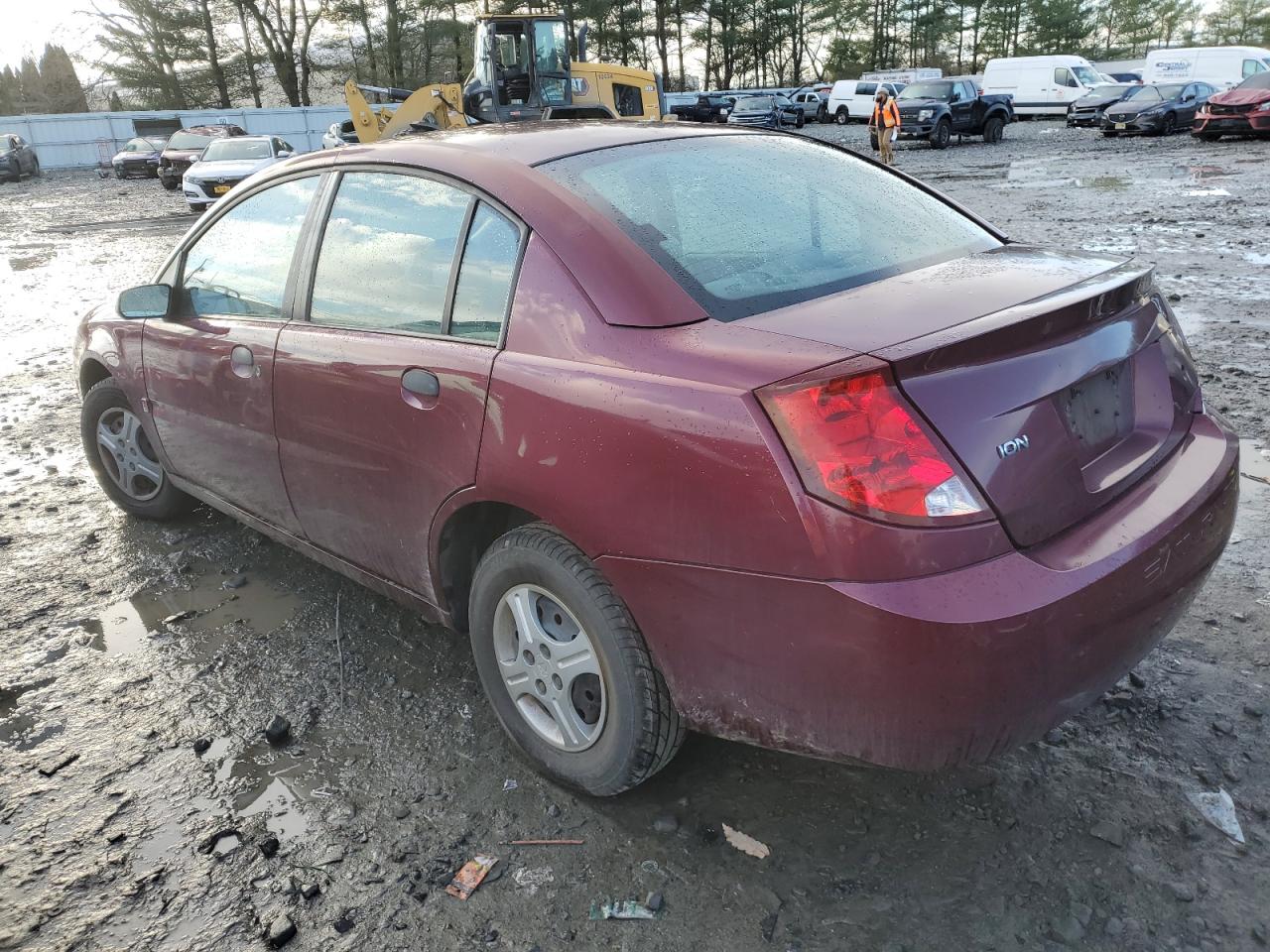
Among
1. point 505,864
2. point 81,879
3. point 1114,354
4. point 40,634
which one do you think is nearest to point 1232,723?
point 1114,354

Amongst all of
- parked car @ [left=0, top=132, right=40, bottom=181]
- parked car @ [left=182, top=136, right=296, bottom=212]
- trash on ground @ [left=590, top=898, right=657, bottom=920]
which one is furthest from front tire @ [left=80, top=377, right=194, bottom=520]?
parked car @ [left=0, top=132, right=40, bottom=181]

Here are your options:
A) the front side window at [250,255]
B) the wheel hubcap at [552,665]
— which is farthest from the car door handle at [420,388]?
the front side window at [250,255]

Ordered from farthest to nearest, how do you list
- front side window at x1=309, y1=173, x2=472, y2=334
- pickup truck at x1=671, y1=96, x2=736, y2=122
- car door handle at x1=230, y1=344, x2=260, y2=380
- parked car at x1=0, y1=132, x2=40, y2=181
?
pickup truck at x1=671, y1=96, x2=736, y2=122, parked car at x1=0, y1=132, x2=40, y2=181, car door handle at x1=230, y1=344, x2=260, y2=380, front side window at x1=309, y1=173, x2=472, y2=334

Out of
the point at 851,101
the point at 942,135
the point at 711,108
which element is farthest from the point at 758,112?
the point at 942,135

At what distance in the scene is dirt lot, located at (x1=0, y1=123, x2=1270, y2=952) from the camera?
2.18 metres

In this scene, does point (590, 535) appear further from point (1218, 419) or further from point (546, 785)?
point (1218, 419)

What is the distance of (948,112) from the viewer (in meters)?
27.8

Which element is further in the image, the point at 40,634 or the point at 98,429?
the point at 98,429

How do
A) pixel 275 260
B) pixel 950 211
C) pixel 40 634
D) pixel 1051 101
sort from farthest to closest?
pixel 1051 101
pixel 40 634
pixel 275 260
pixel 950 211

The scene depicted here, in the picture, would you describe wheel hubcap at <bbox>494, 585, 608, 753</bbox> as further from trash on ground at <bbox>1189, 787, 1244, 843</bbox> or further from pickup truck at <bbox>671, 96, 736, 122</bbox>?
pickup truck at <bbox>671, 96, 736, 122</bbox>

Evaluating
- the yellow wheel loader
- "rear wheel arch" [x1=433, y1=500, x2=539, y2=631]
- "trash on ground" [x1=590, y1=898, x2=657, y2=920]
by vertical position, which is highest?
the yellow wheel loader

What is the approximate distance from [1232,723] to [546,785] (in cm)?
189

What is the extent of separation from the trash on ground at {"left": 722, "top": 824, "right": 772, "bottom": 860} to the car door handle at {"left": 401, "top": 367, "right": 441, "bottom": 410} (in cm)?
133

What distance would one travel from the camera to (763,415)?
1.92 meters
